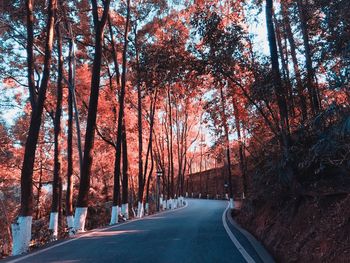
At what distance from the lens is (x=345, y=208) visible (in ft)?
23.8

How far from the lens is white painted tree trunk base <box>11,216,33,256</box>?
11395mm

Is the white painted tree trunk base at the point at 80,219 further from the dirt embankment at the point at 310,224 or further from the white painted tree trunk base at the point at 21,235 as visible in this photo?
the dirt embankment at the point at 310,224

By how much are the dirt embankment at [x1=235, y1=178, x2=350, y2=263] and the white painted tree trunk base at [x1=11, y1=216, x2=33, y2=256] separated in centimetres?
652

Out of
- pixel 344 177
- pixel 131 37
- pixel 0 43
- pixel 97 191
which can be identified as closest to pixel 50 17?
pixel 0 43

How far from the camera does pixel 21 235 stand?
1158 centimetres

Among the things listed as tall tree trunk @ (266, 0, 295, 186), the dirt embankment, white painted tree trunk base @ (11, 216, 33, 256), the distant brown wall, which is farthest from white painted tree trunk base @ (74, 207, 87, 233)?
the distant brown wall

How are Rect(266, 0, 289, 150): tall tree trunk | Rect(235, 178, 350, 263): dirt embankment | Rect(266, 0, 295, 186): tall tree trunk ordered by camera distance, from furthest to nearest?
Rect(266, 0, 289, 150): tall tree trunk
Rect(266, 0, 295, 186): tall tree trunk
Rect(235, 178, 350, 263): dirt embankment

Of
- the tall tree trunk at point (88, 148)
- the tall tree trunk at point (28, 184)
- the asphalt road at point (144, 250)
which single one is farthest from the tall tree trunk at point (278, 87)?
the tall tree trunk at point (28, 184)

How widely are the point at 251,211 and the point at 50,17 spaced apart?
10.2 meters

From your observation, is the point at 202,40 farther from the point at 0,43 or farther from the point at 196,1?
the point at 0,43

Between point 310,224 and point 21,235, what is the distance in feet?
25.7

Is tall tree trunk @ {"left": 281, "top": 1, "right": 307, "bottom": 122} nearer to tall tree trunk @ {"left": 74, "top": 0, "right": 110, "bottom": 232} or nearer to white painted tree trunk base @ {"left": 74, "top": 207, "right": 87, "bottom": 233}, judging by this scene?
tall tree trunk @ {"left": 74, "top": 0, "right": 110, "bottom": 232}

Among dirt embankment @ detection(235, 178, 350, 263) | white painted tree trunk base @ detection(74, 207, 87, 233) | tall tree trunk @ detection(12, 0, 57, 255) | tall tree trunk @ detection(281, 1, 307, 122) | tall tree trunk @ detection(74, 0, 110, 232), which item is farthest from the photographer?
tall tree trunk @ detection(74, 0, 110, 232)

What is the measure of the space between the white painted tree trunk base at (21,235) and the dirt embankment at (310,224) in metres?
6.52
